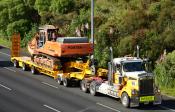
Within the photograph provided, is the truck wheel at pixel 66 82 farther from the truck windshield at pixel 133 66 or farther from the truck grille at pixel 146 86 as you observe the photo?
the truck grille at pixel 146 86

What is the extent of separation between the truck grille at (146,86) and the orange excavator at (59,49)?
365 inches

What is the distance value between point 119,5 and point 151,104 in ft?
69.4

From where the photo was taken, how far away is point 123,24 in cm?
4603

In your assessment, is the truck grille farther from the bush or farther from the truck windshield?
the bush

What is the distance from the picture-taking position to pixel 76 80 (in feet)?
125

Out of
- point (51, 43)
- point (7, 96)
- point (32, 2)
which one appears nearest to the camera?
point (7, 96)

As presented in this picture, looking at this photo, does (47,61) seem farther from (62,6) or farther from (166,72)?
(62,6)

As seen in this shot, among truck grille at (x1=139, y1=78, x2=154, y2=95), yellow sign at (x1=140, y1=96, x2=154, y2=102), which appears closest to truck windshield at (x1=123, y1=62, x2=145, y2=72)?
truck grille at (x1=139, y1=78, x2=154, y2=95)

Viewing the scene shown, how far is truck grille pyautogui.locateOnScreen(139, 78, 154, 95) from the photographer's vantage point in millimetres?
31531

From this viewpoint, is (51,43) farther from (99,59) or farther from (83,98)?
(83,98)

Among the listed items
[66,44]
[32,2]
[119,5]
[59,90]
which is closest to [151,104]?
[59,90]

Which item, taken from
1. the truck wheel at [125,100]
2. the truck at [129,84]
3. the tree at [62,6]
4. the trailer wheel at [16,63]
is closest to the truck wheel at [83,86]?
the truck at [129,84]

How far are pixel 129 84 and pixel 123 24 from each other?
48.2 ft

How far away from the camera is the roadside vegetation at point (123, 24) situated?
138 ft
